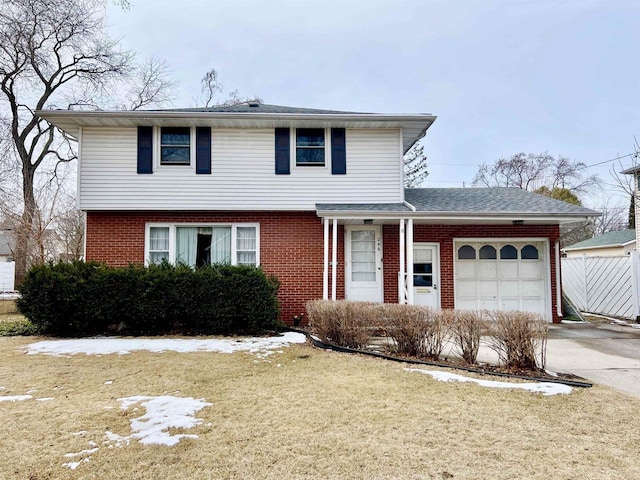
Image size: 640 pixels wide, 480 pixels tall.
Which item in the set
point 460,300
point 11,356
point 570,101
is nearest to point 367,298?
point 460,300

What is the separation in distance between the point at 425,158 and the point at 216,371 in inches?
1010

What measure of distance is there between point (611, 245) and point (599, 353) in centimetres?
1656

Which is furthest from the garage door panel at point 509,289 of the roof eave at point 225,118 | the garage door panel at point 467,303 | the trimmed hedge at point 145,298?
the trimmed hedge at point 145,298

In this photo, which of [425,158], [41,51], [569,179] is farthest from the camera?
[569,179]

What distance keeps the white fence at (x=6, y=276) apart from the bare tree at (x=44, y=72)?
5614mm

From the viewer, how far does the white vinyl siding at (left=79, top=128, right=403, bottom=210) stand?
9.70 metres

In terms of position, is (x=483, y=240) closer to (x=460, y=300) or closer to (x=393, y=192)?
Answer: (x=460, y=300)

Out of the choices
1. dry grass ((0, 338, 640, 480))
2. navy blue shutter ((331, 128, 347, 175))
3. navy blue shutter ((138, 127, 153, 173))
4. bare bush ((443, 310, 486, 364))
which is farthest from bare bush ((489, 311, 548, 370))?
navy blue shutter ((138, 127, 153, 173))

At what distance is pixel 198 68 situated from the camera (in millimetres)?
26047

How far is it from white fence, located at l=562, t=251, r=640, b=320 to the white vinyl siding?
6.82m

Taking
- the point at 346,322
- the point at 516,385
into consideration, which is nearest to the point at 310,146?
the point at 346,322

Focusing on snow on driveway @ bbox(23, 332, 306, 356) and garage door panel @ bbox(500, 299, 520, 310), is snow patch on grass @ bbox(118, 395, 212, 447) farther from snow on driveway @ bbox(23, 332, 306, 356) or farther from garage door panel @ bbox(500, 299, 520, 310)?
garage door panel @ bbox(500, 299, 520, 310)

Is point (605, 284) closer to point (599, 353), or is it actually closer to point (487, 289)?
point (487, 289)

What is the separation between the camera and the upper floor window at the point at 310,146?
396 inches
